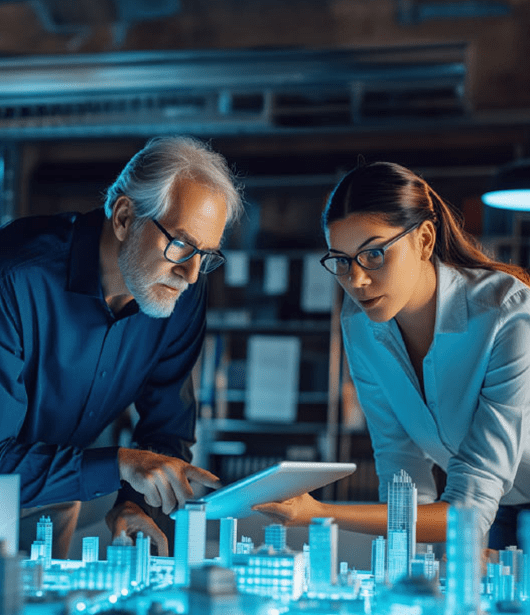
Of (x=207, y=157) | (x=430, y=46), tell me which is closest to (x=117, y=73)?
(x=430, y=46)

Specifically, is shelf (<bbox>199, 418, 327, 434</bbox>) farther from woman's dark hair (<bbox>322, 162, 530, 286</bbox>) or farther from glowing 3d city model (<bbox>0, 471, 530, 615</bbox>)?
glowing 3d city model (<bbox>0, 471, 530, 615</bbox>)

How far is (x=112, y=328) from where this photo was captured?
2010 millimetres

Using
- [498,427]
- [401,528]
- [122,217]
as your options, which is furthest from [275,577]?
[122,217]

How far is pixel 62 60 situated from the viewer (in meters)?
4.24

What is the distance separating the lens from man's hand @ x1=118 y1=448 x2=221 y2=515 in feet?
5.31

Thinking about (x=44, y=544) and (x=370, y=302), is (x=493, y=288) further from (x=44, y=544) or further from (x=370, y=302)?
Result: (x=44, y=544)

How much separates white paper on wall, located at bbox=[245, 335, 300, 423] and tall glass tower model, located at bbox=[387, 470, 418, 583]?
341 centimetres

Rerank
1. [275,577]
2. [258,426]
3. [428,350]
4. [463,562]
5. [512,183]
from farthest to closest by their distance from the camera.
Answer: [258,426], [512,183], [428,350], [275,577], [463,562]

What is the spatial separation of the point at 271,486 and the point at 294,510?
205 millimetres

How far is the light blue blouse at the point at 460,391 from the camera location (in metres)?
1.70

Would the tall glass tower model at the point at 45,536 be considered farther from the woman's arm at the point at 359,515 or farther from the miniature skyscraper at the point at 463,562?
the miniature skyscraper at the point at 463,562

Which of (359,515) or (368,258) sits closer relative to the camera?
(359,515)

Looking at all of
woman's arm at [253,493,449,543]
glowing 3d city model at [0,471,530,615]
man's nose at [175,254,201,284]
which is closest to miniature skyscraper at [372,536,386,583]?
glowing 3d city model at [0,471,530,615]

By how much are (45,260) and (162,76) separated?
7.92 ft
